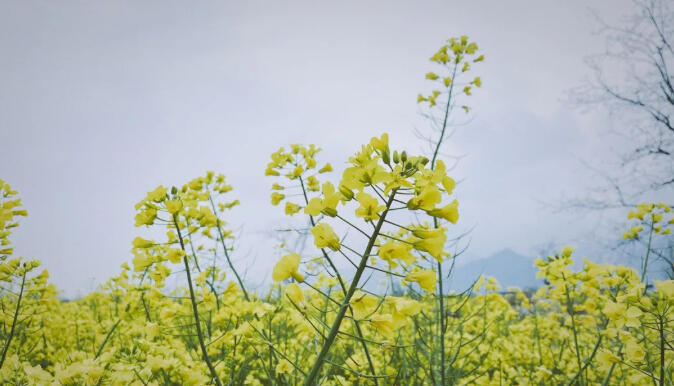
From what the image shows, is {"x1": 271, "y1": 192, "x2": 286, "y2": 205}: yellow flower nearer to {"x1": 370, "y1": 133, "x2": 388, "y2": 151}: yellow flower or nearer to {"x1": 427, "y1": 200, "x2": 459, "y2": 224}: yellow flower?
{"x1": 370, "y1": 133, "x2": 388, "y2": 151}: yellow flower

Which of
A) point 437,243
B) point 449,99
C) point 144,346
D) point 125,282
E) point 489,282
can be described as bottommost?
point 144,346

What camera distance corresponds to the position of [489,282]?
4398 mm

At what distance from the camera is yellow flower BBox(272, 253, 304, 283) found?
128cm

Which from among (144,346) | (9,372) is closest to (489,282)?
(144,346)

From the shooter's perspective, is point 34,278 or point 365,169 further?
point 34,278

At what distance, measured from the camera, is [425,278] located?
123 centimetres

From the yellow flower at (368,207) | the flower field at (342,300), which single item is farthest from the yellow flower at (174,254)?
the yellow flower at (368,207)

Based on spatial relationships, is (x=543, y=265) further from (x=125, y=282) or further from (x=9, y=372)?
(x=125, y=282)

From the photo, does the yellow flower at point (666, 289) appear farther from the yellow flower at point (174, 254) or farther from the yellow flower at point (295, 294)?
the yellow flower at point (174, 254)

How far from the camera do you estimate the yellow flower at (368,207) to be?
48.7 inches

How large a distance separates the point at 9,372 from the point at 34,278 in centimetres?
193

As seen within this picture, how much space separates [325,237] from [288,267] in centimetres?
21

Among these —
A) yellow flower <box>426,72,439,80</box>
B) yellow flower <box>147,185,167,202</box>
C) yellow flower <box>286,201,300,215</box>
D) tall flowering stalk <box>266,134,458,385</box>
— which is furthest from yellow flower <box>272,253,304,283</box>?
yellow flower <box>426,72,439,80</box>

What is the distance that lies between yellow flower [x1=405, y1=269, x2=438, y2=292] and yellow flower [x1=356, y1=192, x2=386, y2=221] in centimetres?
28
